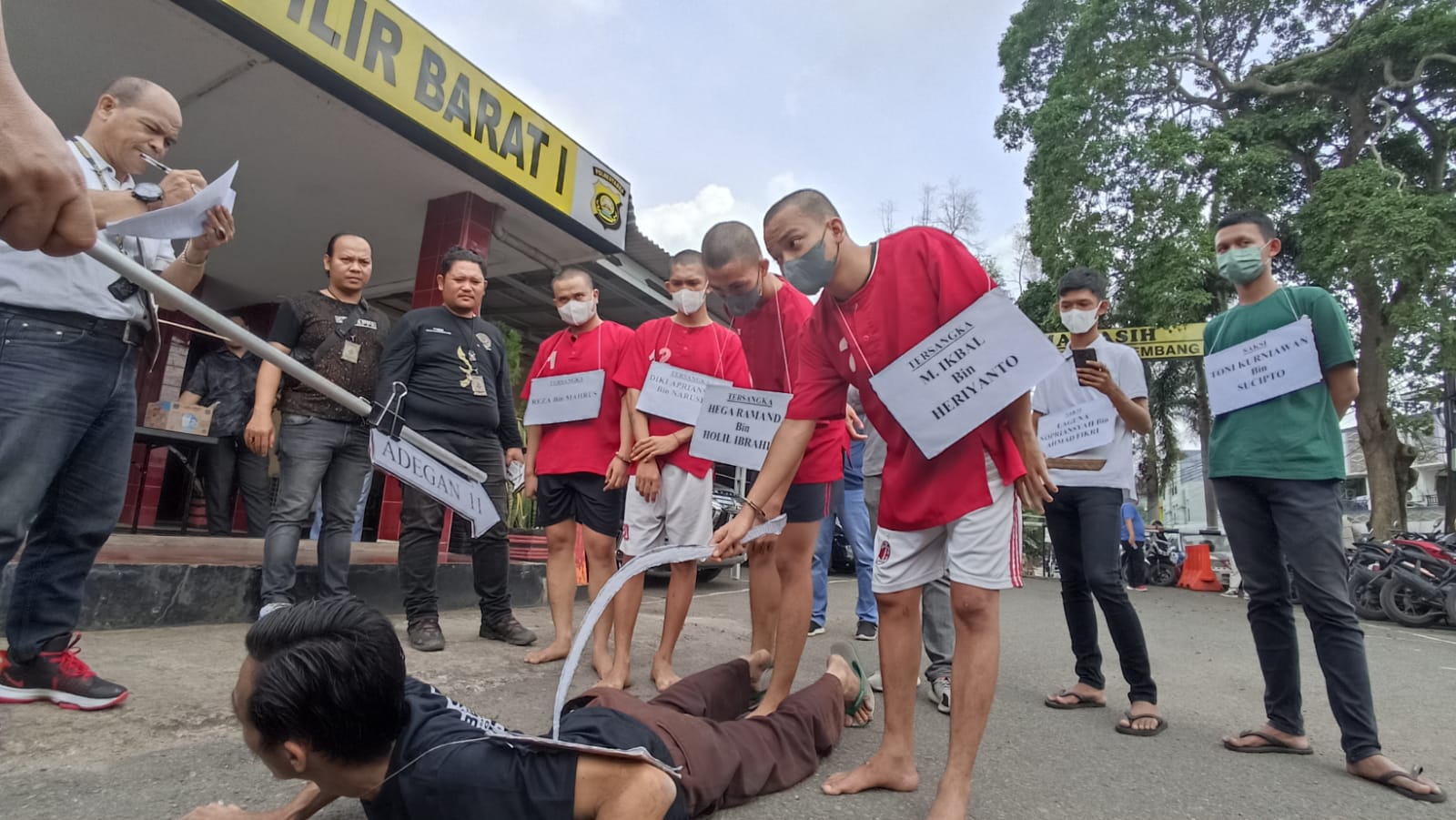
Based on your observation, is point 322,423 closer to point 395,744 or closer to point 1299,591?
point 395,744

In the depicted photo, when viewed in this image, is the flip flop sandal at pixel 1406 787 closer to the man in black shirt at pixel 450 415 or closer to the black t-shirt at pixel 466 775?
the black t-shirt at pixel 466 775

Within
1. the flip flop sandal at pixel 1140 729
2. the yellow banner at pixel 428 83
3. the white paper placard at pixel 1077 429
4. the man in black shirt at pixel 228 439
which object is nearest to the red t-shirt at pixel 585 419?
the white paper placard at pixel 1077 429

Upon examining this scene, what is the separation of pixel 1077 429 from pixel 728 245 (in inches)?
67.8

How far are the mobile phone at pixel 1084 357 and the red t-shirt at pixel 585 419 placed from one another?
1.98m

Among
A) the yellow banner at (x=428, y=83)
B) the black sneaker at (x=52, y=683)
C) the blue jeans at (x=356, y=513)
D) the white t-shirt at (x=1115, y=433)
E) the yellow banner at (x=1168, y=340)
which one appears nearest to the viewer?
the black sneaker at (x=52, y=683)

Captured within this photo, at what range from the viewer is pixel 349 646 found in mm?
1390

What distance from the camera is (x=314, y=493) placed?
3555mm

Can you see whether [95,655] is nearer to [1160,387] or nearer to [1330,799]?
[1330,799]

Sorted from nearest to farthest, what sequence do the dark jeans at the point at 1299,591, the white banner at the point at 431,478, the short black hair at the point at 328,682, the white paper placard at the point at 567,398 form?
1. the short black hair at the point at 328,682
2. the dark jeans at the point at 1299,591
3. the white banner at the point at 431,478
4. the white paper placard at the point at 567,398

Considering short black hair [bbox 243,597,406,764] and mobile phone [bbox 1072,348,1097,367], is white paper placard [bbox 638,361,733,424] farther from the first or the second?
short black hair [bbox 243,597,406,764]

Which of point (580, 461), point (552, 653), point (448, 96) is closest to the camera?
point (552, 653)

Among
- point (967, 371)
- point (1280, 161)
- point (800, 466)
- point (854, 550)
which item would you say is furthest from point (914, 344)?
point (1280, 161)

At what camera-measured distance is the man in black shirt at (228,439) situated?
6.57 metres

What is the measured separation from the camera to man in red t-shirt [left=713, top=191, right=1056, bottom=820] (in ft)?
6.84
